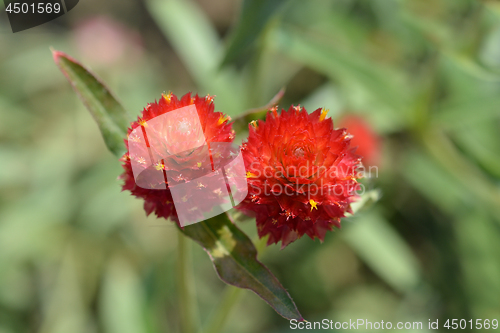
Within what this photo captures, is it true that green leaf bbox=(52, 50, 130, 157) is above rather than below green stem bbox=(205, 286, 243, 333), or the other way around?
above

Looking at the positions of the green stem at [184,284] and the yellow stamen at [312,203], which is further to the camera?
the green stem at [184,284]

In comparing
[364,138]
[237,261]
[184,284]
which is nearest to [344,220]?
[364,138]

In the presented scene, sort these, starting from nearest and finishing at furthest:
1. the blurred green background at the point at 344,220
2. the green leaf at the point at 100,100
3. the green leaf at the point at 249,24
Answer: the green leaf at the point at 100,100
the green leaf at the point at 249,24
the blurred green background at the point at 344,220

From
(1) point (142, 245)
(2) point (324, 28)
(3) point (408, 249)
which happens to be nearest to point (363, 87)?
(2) point (324, 28)

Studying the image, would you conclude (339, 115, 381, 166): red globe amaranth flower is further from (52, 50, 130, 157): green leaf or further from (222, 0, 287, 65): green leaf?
(52, 50, 130, 157): green leaf

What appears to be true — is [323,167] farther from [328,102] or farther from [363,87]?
[328,102]

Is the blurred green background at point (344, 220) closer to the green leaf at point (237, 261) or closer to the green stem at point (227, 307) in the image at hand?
the green stem at point (227, 307)

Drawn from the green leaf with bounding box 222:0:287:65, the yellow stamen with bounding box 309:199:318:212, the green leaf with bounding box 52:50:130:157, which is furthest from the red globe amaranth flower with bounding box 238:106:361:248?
the green leaf with bounding box 222:0:287:65

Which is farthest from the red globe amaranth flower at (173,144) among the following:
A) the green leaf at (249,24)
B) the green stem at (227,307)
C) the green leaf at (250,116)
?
the green leaf at (249,24)
